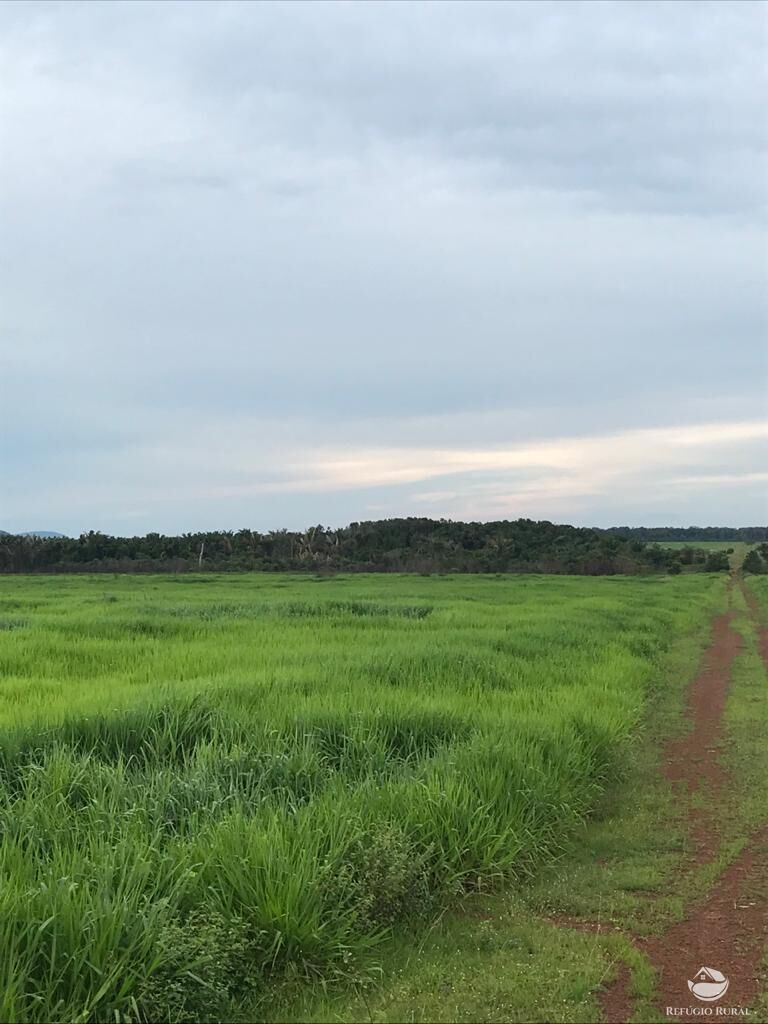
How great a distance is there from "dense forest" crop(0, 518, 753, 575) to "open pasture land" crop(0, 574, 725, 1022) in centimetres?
4942

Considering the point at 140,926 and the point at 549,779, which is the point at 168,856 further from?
the point at 549,779

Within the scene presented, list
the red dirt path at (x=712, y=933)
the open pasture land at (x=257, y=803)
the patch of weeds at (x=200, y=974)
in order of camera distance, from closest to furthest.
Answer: the patch of weeds at (x=200, y=974) < the open pasture land at (x=257, y=803) < the red dirt path at (x=712, y=933)

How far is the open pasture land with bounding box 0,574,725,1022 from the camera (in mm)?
3262

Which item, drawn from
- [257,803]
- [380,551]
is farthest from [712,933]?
[380,551]

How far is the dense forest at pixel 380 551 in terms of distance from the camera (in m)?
60.2

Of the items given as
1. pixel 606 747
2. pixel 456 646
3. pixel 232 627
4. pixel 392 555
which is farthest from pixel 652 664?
pixel 392 555

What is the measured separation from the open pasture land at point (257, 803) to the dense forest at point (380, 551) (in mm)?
49423

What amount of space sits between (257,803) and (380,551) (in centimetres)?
6521

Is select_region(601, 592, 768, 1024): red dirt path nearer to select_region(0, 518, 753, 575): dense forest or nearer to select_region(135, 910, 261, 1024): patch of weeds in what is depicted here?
select_region(135, 910, 261, 1024): patch of weeds

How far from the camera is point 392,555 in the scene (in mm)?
66750

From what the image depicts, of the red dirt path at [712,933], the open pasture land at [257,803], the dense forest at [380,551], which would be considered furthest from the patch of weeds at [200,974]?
the dense forest at [380,551]

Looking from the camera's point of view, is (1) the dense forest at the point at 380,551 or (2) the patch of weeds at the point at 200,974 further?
(1) the dense forest at the point at 380,551

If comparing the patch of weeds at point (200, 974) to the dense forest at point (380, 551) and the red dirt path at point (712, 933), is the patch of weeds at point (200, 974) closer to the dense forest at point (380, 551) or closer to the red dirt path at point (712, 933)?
the red dirt path at point (712, 933)

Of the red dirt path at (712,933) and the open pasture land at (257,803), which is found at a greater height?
the open pasture land at (257,803)
